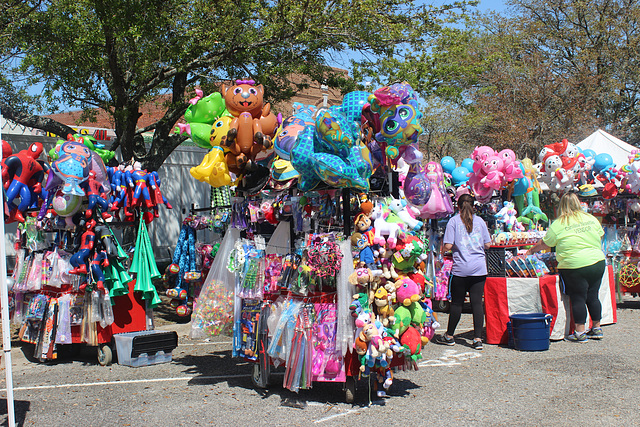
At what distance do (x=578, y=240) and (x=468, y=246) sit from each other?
122cm

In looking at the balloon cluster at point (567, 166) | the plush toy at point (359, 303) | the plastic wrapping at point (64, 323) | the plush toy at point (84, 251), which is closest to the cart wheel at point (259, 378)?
the plush toy at point (359, 303)

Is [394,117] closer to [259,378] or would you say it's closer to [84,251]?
[259,378]

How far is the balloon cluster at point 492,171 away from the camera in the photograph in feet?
27.9

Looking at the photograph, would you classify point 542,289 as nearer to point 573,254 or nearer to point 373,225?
point 573,254

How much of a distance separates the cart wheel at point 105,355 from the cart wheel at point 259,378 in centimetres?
191

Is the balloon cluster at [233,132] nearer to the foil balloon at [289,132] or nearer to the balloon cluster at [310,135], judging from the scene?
the balloon cluster at [310,135]

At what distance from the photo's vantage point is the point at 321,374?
470 centimetres

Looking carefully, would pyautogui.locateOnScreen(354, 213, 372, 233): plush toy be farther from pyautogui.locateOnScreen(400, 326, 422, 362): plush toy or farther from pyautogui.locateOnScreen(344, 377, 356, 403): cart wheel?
pyautogui.locateOnScreen(344, 377, 356, 403): cart wheel

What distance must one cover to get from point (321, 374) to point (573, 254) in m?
3.48

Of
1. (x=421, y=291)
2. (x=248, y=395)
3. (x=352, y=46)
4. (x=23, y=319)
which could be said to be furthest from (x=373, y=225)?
(x=352, y=46)

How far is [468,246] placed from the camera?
21.6ft

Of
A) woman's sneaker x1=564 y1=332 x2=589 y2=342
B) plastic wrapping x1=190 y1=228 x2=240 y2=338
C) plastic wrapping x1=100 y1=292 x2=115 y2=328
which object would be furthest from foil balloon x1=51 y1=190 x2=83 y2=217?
woman's sneaker x1=564 y1=332 x2=589 y2=342

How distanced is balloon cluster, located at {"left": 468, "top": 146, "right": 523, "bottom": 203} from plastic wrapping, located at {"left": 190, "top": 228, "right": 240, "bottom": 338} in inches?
171

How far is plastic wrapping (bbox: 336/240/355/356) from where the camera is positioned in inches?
180
